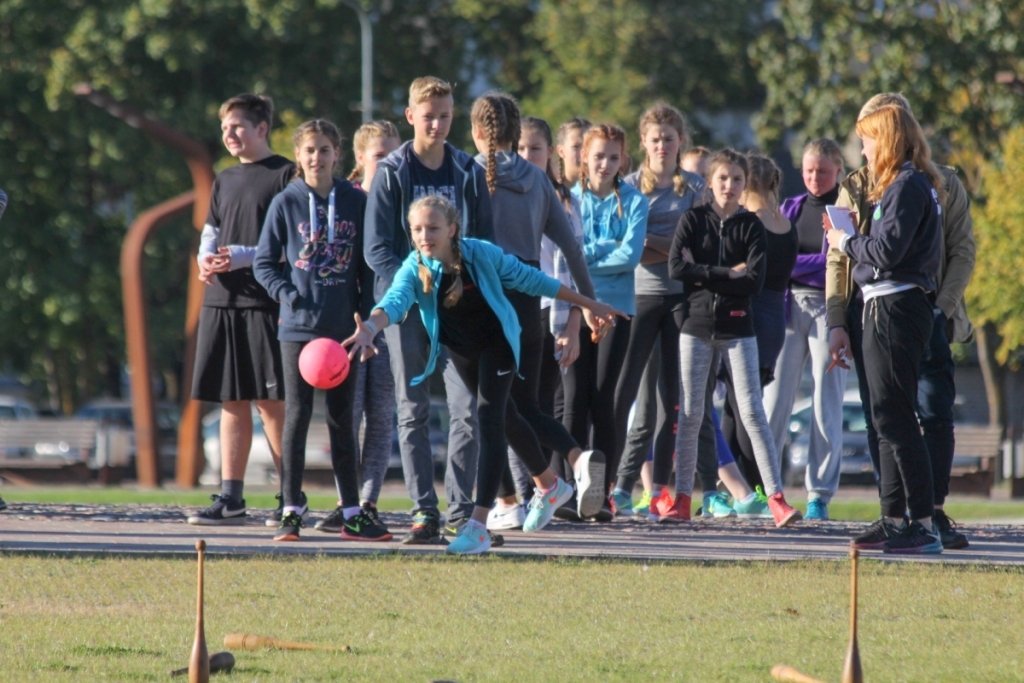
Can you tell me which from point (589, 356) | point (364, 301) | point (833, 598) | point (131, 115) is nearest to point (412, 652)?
point (833, 598)

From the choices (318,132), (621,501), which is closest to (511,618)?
(318,132)

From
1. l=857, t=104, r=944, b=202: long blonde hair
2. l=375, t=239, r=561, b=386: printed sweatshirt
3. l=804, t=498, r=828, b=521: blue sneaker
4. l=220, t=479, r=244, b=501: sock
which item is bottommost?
l=804, t=498, r=828, b=521: blue sneaker

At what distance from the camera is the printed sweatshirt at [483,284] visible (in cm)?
861

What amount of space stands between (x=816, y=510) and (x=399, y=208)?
12.1 ft

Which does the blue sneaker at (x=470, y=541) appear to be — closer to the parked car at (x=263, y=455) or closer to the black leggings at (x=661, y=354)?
the black leggings at (x=661, y=354)

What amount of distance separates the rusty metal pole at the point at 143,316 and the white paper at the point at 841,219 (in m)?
13.9

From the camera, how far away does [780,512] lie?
1054 centimetres

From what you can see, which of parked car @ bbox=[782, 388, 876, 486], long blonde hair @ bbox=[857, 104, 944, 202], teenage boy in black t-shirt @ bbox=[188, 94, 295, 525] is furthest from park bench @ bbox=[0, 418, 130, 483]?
long blonde hair @ bbox=[857, 104, 944, 202]

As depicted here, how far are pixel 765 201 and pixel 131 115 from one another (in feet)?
50.9

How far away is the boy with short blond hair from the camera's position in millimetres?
9125

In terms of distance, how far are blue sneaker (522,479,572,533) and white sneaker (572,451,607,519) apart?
73 millimetres

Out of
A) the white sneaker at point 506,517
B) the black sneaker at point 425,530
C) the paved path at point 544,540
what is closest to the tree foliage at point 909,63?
the paved path at point 544,540

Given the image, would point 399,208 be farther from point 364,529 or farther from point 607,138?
point 607,138

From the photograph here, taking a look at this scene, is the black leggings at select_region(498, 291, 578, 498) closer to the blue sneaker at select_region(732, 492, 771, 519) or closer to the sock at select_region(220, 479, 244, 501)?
the sock at select_region(220, 479, 244, 501)
